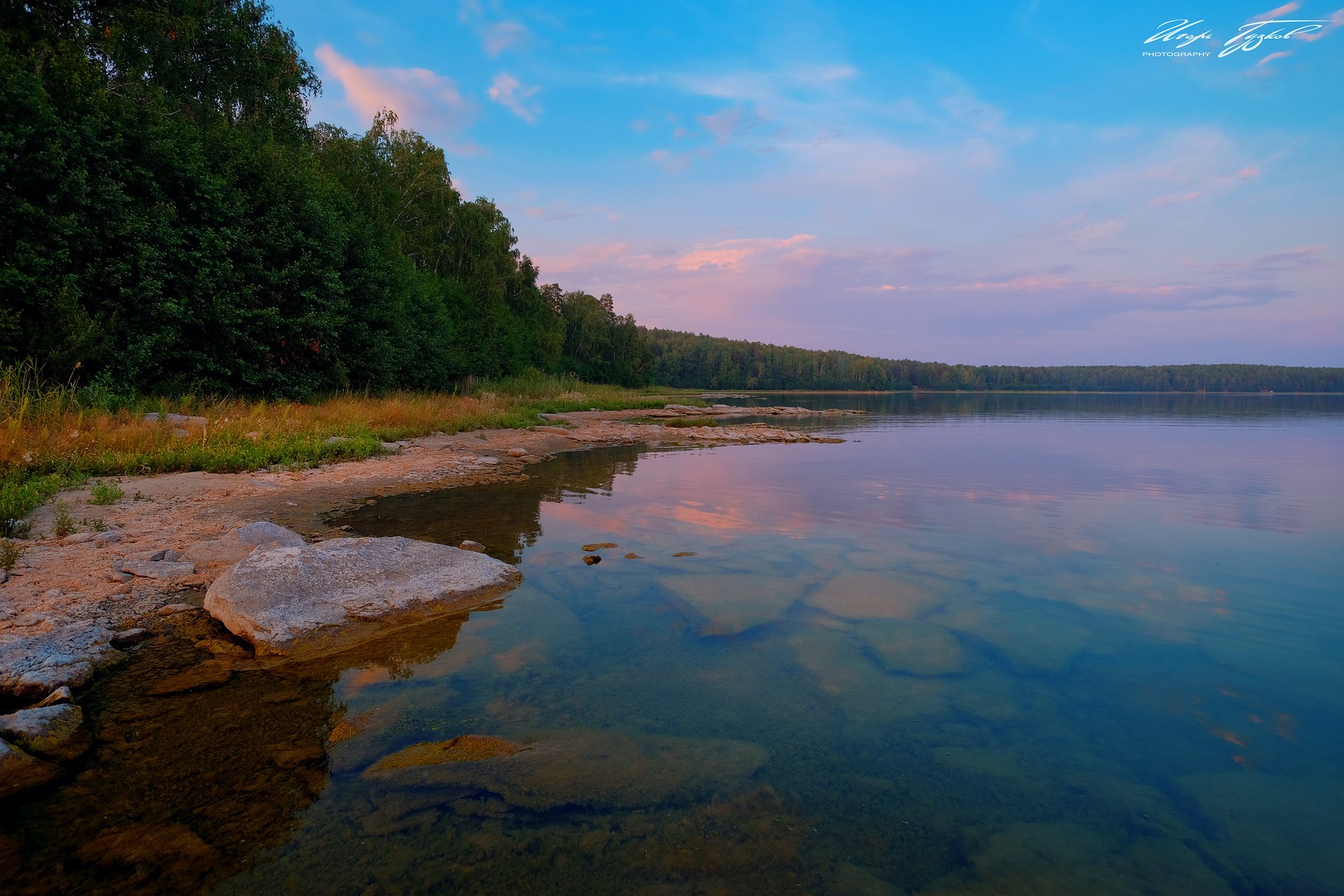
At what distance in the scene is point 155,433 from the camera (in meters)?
11.0

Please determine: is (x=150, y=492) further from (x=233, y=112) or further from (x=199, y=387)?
(x=233, y=112)

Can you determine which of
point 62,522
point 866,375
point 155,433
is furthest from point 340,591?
point 866,375

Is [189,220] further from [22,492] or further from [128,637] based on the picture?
[128,637]

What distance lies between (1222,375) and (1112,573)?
184 m

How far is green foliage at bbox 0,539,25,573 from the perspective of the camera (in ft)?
18.1

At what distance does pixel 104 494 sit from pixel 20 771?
6319 mm

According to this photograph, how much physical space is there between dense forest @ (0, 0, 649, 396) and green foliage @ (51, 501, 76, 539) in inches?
308

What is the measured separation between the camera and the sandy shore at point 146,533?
433 centimetres

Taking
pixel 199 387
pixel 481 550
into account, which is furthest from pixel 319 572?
pixel 199 387

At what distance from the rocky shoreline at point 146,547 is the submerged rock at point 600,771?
104 inches

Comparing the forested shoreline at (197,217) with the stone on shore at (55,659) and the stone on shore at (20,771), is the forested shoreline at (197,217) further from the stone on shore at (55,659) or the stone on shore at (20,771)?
the stone on shore at (20,771)

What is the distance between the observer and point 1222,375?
144125mm

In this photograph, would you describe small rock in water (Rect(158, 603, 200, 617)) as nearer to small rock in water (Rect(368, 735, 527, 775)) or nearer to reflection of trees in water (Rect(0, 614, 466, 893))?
reflection of trees in water (Rect(0, 614, 466, 893))

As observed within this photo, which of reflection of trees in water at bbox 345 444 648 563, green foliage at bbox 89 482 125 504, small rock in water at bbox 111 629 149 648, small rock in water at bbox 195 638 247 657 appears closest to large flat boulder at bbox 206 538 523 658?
small rock in water at bbox 195 638 247 657
